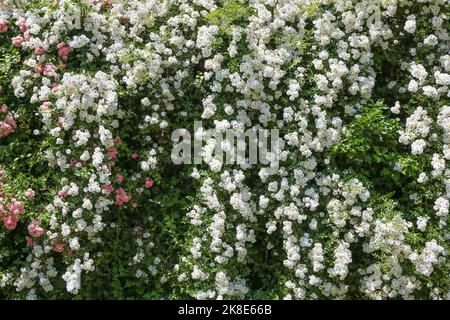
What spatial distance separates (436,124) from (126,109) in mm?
2473

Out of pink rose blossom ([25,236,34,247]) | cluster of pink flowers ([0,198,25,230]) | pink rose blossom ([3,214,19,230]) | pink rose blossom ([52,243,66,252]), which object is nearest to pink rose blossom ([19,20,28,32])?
cluster of pink flowers ([0,198,25,230])

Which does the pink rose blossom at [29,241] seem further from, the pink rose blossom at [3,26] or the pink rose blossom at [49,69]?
the pink rose blossom at [3,26]

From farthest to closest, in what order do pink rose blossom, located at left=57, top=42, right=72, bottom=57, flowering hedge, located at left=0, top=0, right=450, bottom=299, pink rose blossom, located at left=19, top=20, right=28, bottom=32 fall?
pink rose blossom, located at left=19, top=20, right=28, bottom=32 < pink rose blossom, located at left=57, top=42, right=72, bottom=57 < flowering hedge, located at left=0, top=0, right=450, bottom=299

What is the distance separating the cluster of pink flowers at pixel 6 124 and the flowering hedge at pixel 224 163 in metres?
0.01

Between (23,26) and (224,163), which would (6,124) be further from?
(224,163)

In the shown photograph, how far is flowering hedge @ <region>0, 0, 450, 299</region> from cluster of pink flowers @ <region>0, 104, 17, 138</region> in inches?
0.5

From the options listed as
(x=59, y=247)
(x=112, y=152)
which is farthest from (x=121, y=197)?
(x=59, y=247)

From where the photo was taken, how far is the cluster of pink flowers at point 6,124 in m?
4.23

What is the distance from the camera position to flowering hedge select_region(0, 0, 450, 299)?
3809mm

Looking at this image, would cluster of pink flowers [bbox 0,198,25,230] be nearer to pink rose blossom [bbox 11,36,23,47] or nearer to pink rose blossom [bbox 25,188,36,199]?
pink rose blossom [bbox 25,188,36,199]

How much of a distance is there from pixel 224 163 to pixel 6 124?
1.82 metres

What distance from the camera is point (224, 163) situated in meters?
4.04

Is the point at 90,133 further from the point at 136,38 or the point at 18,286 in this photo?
the point at 18,286

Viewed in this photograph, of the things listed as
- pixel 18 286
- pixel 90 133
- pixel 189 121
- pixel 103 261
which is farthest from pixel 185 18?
pixel 18 286
